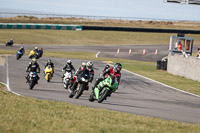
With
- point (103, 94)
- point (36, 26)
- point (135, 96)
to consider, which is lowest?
point (135, 96)

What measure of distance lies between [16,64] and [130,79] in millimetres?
10274

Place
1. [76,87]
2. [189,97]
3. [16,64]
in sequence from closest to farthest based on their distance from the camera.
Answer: [76,87]
[189,97]
[16,64]

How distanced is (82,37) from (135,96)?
49.2 m

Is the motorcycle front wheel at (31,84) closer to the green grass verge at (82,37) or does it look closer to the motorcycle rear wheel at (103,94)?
the motorcycle rear wheel at (103,94)

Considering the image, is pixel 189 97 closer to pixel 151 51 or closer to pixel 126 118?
pixel 126 118

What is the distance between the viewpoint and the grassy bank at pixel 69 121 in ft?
30.0

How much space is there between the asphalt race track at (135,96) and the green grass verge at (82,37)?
33666 mm

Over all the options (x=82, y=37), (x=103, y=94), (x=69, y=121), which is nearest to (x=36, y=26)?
(x=82, y=37)

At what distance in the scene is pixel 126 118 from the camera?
11539 millimetres

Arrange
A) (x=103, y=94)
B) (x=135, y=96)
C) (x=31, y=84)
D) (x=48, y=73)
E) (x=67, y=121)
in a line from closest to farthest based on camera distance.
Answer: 1. (x=67, y=121)
2. (x=103, y=94)
3. (x=135, y=96)
4. (x=31, y=84)
5. (x=48, y=73)

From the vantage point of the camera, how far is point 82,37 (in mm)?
67688

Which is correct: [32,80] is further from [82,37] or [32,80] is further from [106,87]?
[82,37]

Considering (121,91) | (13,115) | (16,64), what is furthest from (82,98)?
(16,64)

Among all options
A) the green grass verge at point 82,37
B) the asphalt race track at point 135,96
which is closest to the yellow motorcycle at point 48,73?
the asphalt race track at point 135,96
